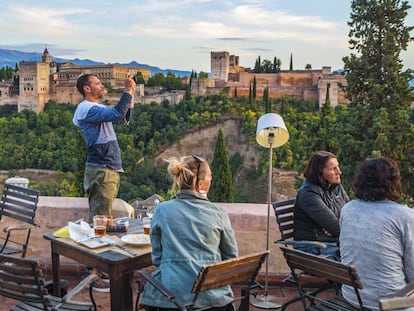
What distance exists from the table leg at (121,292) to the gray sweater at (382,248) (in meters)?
0.97

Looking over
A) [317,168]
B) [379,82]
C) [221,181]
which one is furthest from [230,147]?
[317,168]

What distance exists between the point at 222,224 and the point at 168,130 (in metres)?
35.2

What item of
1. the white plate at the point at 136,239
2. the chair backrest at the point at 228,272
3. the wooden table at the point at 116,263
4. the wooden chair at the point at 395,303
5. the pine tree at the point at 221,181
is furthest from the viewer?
the pine tree at the point at 221,181

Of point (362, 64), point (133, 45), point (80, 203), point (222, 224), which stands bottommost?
point (80, 203)

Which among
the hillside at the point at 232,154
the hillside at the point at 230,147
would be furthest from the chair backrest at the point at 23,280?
the hillside at the point at 230,147

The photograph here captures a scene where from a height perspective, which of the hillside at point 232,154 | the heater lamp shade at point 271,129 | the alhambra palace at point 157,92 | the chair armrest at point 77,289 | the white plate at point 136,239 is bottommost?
the hillside at point 232,154

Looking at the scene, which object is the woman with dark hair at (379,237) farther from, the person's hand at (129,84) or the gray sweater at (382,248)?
the person's hand at (129,84)

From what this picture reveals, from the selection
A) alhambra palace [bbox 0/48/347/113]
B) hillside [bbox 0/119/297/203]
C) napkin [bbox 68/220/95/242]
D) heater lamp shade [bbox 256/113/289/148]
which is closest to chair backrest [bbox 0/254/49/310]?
napkin [bbox 68/220/95/242]

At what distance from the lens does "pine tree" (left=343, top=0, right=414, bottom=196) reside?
1245cm

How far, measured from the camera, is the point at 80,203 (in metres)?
3.22

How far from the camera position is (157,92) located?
44.8 meters

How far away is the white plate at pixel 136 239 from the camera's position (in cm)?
214

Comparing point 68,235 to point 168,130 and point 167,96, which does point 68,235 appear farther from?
point 167,96

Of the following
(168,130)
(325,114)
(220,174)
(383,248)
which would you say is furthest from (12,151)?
(383,248)
